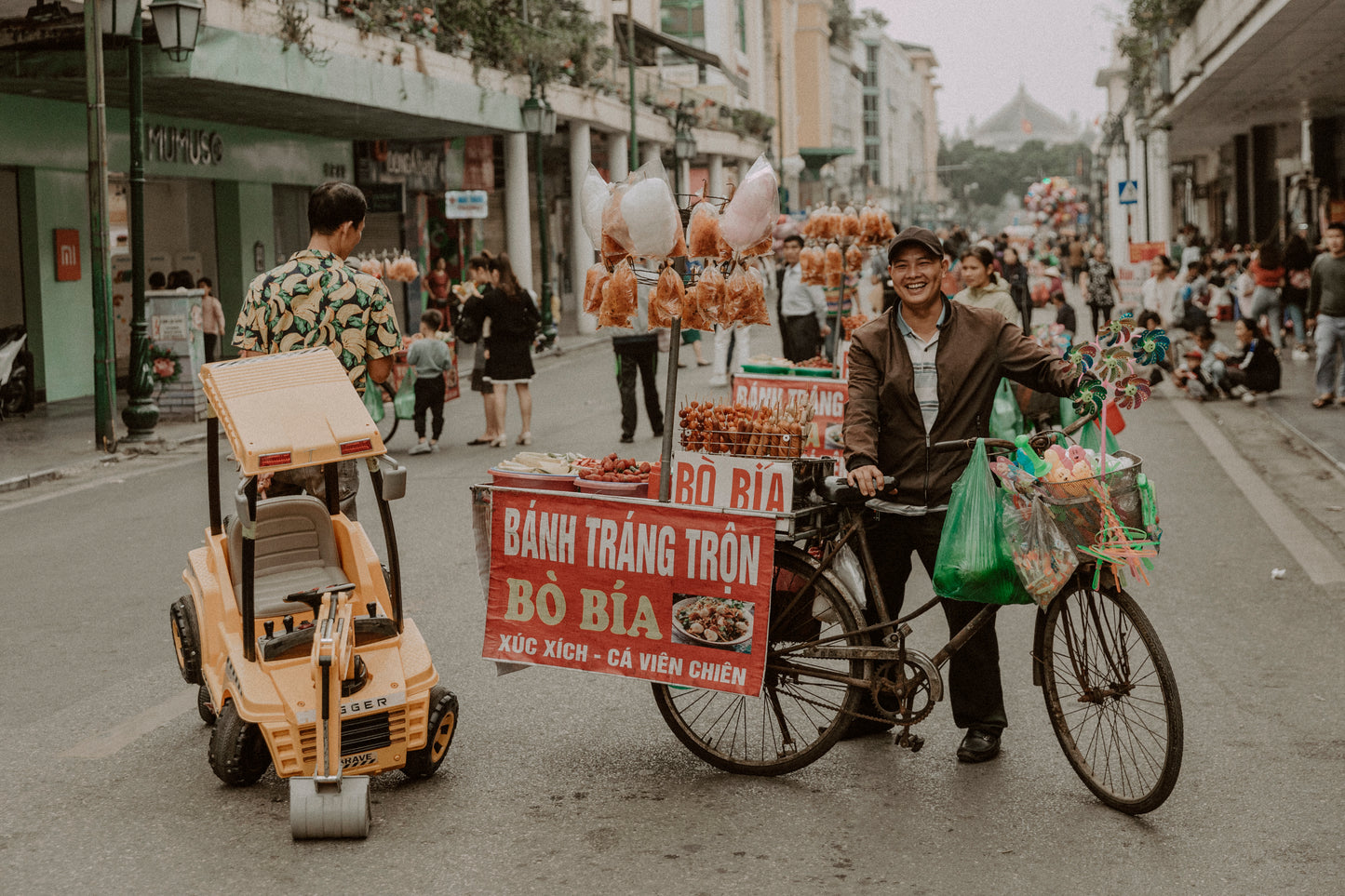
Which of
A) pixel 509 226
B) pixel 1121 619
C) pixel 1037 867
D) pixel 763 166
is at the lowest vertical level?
pixel 1037 867

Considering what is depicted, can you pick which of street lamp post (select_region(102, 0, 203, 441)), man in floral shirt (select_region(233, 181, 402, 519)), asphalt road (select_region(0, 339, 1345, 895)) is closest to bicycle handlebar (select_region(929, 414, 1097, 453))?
asphalt road (select_region(0, 339, 1345, 895))

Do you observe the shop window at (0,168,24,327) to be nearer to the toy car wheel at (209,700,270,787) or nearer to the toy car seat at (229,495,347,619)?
the toy car seat at (229,495,347,619)

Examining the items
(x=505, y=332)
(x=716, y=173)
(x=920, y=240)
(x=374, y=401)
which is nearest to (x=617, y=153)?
(x=716, y=173)

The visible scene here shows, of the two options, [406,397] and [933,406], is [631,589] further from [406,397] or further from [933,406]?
[406,397]

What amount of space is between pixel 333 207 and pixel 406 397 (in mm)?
8614

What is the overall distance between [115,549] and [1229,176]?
1573 inches

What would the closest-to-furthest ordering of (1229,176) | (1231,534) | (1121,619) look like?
(1121,619) → (1231,534) → (1229,176)

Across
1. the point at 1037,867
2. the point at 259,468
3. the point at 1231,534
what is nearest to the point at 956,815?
the point at 1037,867

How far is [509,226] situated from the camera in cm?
3059

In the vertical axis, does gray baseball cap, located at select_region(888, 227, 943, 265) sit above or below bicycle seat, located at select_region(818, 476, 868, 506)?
above

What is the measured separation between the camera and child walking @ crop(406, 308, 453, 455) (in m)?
14.2

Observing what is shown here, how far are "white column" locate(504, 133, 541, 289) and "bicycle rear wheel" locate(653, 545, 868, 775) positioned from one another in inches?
992

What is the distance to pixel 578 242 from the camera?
36156mm

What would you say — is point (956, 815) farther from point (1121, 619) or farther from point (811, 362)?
point (811, 362)
